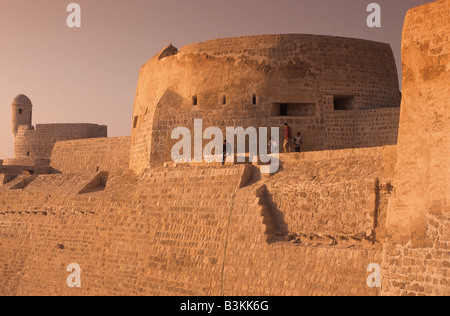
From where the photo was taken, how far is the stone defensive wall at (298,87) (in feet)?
54.0

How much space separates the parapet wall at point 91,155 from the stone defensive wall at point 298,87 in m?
8.26

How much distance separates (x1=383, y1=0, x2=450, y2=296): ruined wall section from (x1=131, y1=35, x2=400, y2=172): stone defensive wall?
7133 millimetres

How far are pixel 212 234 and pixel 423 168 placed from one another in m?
5.19

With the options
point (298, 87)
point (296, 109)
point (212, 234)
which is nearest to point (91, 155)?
point (296, 109)

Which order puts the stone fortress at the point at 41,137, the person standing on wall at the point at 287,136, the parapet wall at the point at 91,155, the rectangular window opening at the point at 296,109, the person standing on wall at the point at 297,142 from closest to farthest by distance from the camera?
1. the person standing on wall at the point at 287,136
2. the person standing on wall at the point at 297,142
3. the rectangular window opening at the point at 296,109
4. the parapet wall at the point at 91,155
5. the stone fortress at the point at 41,137

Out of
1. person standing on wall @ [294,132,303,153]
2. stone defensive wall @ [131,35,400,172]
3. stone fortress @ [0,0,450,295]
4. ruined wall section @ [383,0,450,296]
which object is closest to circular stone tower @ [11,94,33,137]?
stone fortress @ [0,0,450,295]

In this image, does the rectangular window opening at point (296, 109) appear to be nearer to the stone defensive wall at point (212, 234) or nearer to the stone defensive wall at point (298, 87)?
the stone defensive wall at point (298, 87)

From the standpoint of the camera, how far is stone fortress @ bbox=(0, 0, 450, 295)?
8602mm

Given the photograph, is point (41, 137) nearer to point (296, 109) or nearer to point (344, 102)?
point (296, 109)

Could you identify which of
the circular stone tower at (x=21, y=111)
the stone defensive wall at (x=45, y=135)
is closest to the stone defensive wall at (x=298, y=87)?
the stone defensive wall at (x=45, y=135)

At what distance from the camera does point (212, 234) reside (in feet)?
41.7

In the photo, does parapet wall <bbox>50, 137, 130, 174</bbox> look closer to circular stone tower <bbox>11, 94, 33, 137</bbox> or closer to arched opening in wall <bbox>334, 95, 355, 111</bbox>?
circular stone tower <bbox>11, 94, 33, 137</bbox>
